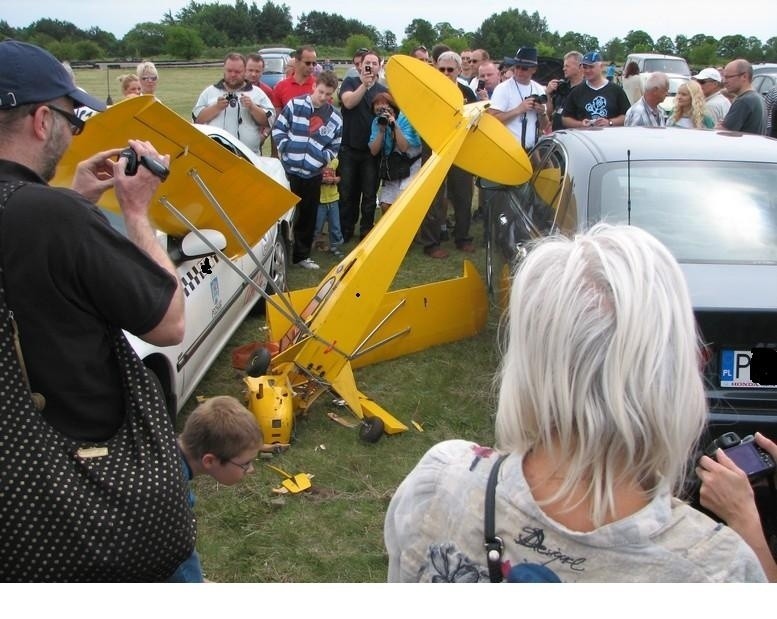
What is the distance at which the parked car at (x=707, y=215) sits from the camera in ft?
10.2

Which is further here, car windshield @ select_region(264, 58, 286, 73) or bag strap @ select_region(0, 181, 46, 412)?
car windshield @ select_region(264, 58, 286, 73)

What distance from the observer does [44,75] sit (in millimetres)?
1641

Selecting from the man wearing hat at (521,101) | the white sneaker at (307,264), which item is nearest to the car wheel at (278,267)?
the white sneaker at (307,264)

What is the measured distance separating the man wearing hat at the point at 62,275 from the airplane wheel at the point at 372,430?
2.54m

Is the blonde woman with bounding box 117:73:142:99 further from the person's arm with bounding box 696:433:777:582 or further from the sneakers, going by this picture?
the person's arm with bounding box 696:433:777:582

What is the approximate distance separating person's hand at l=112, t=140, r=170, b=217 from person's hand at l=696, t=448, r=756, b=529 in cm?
134

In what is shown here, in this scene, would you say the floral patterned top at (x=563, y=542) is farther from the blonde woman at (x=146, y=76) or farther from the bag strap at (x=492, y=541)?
the blonde woman at (x=146, y=76)

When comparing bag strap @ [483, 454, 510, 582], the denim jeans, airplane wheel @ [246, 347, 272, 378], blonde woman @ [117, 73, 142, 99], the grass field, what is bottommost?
the grass field

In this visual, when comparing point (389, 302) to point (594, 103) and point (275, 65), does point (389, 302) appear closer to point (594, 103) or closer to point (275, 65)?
point (594, 103)

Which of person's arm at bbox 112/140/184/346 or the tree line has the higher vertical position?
the tree line

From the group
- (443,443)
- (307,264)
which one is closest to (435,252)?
(307,264)

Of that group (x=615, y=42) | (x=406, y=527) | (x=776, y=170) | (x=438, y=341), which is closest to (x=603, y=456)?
(x=406, y=527)

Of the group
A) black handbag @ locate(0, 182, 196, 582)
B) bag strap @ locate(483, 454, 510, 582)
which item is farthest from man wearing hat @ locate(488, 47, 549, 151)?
bag strap @ locate(483, 454, 510, 582)

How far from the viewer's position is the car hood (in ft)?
10.2
